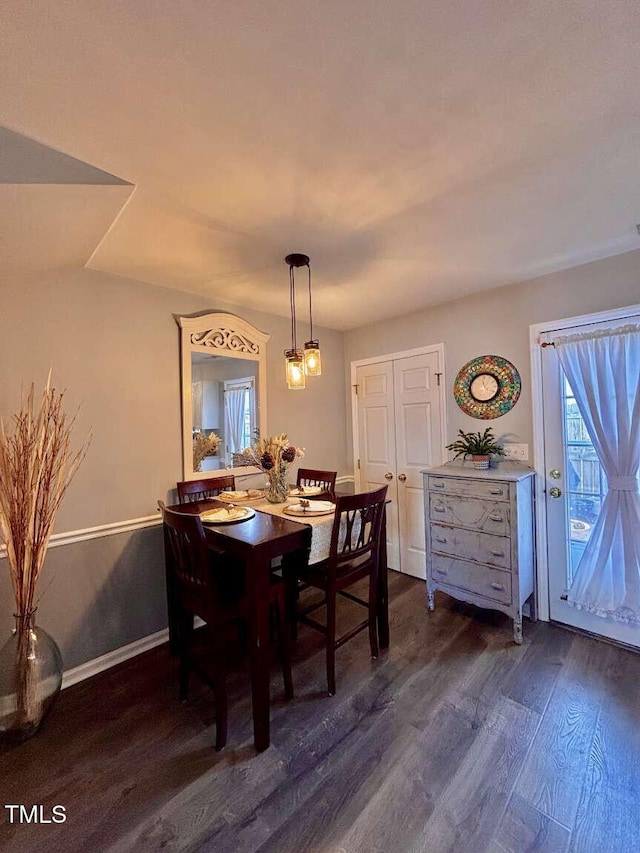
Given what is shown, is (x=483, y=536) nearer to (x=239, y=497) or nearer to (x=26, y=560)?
(x=239, y=497)

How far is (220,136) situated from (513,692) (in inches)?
113

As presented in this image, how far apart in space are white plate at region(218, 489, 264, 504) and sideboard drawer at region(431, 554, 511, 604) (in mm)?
1426

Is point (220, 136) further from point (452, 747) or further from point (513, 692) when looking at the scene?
point (513, 692)

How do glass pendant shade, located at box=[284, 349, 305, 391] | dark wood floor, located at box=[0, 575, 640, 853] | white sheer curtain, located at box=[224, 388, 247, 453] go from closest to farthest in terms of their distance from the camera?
dark wood floor, located at box=[0, 575, 640, 853]
glass pendant shade, located at box=[284, 349, 305, 391]
white sheer curtain, located at box=[224, 388, 247, 453]

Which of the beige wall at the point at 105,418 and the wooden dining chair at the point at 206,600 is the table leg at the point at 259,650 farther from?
the beige wall at the point at 105,418

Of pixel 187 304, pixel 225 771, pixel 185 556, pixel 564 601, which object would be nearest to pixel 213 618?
pixel 185 556

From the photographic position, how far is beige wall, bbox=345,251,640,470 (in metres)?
2.26

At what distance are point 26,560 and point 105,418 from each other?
886 millimetres

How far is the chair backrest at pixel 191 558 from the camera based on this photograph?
1569 mm

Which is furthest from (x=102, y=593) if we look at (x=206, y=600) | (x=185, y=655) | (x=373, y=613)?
(x=373, y=613)

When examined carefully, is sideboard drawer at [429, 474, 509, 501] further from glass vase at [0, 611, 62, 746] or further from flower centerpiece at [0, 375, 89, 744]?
glass vase at [0, 611, 62, 746]

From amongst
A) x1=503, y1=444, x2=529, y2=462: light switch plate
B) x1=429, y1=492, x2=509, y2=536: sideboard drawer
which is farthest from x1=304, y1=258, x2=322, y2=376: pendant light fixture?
x1=503, y1=444, x2=529, y2=462: light switch plate

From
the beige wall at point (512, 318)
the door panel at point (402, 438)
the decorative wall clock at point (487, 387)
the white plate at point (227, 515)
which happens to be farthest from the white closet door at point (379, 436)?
the white plate at point (227, 515)

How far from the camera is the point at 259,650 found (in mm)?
1556
